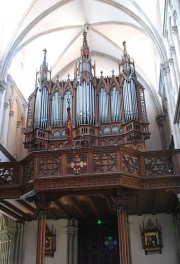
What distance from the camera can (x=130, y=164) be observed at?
1038cm

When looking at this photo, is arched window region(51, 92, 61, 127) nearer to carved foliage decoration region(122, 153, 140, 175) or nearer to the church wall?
the church wall

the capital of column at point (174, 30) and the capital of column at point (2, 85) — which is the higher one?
the capital of column at point (174, 30)

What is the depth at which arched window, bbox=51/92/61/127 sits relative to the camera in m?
15.1

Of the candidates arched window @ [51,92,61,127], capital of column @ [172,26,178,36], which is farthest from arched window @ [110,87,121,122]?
capital of column @ [172,26,178,36]

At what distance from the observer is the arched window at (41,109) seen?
14938mm

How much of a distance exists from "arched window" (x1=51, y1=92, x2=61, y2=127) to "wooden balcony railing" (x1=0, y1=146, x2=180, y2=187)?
447cm

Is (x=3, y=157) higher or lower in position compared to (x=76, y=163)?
higher

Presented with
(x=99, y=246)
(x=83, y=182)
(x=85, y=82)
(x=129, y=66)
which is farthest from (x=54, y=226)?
(x=129, y=66)

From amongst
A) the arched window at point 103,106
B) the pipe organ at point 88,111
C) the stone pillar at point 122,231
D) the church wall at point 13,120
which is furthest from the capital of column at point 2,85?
the stone pillar at point 122,231

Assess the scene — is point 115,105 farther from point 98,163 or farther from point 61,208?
point 98,163

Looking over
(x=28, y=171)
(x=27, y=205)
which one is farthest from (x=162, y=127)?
(x=28, y=171)

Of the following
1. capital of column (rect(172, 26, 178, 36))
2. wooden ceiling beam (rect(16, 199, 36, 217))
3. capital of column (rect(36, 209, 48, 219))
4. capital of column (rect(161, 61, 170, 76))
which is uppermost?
capital of column (rect(172, 26, 178, 36))

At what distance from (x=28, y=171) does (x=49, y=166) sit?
2.60 ft

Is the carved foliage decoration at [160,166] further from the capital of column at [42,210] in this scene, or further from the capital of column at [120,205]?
the capital of column at [42,210]
